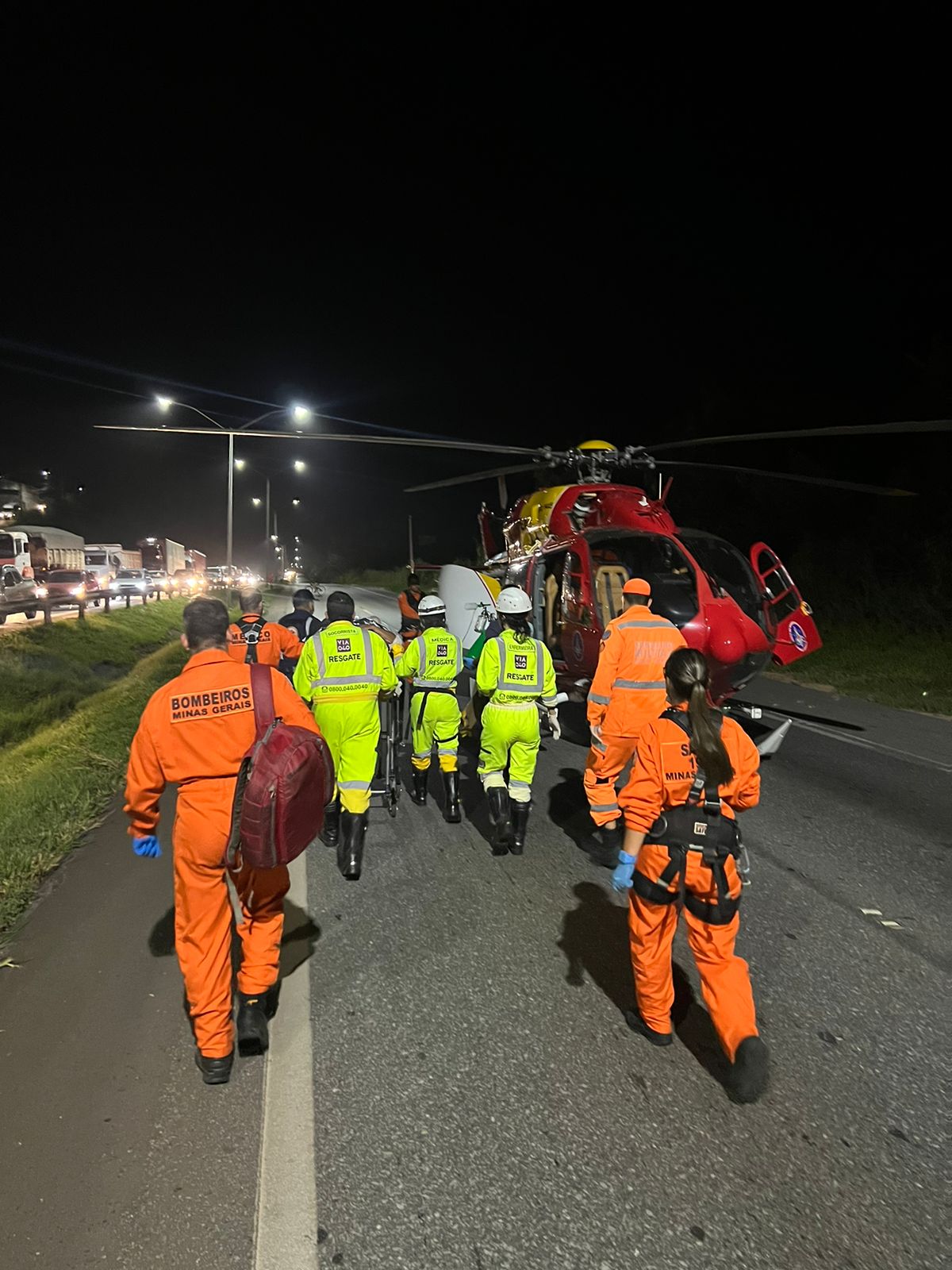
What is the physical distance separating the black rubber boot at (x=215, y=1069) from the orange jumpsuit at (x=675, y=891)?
5.54 ft

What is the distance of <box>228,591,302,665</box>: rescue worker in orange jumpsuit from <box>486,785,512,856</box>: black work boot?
236cm

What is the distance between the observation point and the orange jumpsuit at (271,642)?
6.89 m

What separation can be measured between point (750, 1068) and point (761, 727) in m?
6.90

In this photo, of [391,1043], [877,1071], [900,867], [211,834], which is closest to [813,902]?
[900,867]

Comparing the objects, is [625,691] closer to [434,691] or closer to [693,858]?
[434,691]

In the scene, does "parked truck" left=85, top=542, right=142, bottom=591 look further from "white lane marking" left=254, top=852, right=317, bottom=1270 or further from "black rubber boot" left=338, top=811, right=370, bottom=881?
"white lane marking" left=254, top=852, right=317, bottom=1270

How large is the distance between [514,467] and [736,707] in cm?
466

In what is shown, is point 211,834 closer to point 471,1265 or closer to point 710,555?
point 471,1265

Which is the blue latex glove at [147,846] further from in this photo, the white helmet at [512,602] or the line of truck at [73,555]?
the line of truck at [73,555]

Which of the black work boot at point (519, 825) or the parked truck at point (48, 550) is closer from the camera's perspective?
the black work boot at point (519, 825)

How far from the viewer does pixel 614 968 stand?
3727 mm

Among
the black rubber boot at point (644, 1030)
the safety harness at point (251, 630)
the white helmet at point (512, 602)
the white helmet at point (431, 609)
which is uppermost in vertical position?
the white helmet at point (512, 602)

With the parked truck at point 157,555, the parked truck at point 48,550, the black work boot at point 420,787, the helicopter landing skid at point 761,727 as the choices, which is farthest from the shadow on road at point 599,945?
the parked truck at point 157,555

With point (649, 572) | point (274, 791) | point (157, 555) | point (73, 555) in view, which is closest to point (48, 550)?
point (73, 555)
